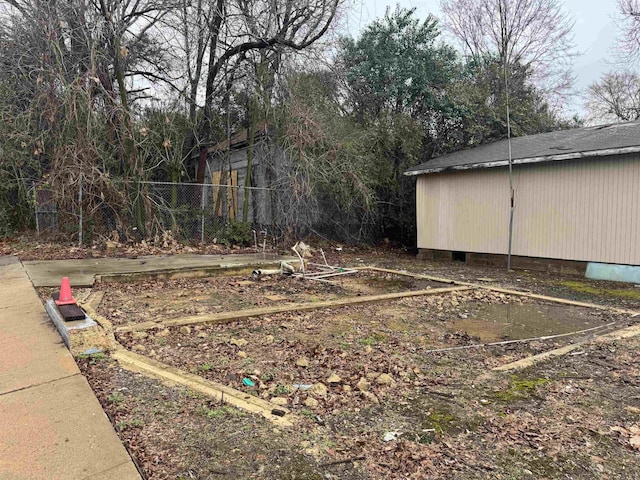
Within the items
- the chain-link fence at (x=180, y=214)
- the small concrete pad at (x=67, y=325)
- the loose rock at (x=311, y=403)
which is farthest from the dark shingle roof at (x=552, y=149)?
the small concrete pad at (x=67, y=325)

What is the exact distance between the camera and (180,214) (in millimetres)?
11180

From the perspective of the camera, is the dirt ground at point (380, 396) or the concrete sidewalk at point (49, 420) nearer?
the concrete sidewalk at point (49, 420)

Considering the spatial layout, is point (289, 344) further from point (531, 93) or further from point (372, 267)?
point (531, 93)

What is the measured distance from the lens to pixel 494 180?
1096 centimetres

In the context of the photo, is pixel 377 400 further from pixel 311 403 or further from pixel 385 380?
pixel 311 403

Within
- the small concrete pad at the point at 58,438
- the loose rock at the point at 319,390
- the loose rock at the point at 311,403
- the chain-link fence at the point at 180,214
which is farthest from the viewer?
the chain-link fence at the point at 180,214

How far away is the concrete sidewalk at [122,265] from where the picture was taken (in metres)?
6.50

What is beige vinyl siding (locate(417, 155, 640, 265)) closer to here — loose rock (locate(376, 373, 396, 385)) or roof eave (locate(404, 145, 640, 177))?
roof eave (locate(404, 145, 640, 177))

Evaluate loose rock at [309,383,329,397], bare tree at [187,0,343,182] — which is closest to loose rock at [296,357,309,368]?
loose rock at [309,383,329,397]

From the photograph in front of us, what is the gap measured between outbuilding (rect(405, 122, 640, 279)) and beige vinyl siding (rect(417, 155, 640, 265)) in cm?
2

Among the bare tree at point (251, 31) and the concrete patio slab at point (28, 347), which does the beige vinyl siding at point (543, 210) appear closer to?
the bare tree at point (251, 31)

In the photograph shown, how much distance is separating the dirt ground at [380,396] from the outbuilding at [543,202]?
13.7 feet

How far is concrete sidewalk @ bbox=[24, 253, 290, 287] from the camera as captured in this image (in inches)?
256

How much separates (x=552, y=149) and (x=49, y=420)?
35.1 ft
